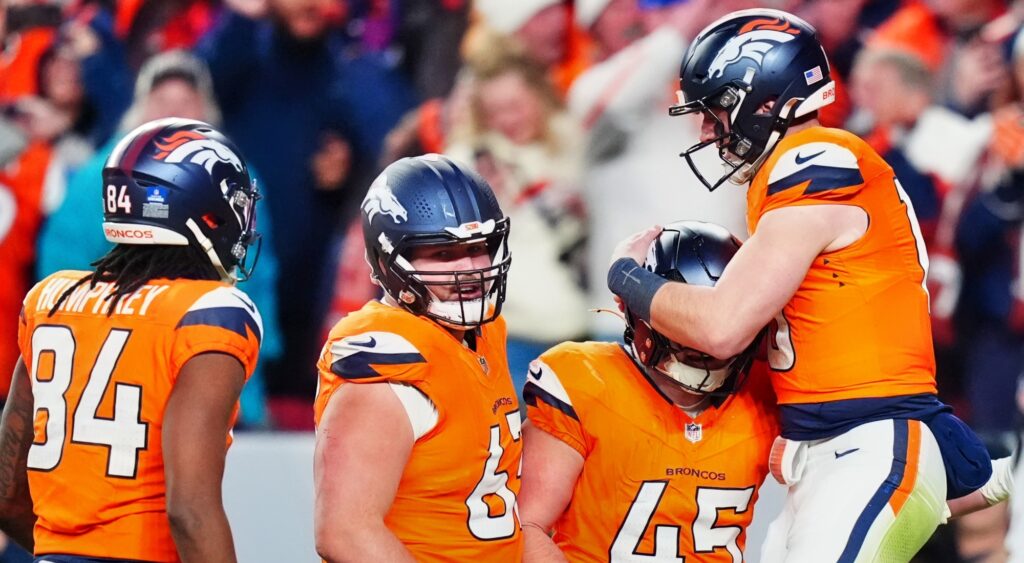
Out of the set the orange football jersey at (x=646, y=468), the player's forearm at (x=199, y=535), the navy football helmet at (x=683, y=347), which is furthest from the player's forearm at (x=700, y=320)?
the player's forearm at (x=199, y=535)

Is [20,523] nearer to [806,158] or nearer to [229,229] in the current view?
[229,229]

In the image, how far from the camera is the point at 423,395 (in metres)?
2.44

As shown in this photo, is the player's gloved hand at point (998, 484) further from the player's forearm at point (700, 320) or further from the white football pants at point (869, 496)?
the player's forearm at point (700, 320)

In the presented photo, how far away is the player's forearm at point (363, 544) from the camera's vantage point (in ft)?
7.64

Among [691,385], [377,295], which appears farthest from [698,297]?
[377,295]

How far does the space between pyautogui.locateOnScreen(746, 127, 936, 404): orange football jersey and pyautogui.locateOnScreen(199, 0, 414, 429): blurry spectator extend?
2.92 metres

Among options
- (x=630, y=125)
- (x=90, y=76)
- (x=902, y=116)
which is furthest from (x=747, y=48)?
(x=90, y=76)

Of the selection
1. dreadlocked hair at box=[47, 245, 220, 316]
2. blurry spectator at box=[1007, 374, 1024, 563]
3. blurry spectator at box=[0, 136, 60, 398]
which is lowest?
blurry spectator at box=[1007, 374, 1024, 563]

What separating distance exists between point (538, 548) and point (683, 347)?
0.53m

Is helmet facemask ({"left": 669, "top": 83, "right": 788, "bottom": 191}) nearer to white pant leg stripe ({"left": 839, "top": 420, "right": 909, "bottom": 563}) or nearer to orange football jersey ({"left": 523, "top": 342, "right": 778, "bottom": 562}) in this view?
orange football jersey ({"left": 523, "top": 342, "right": 778, "bottom": 562})

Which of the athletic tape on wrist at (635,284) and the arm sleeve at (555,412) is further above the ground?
the athletic tape on wrist at (635,284)

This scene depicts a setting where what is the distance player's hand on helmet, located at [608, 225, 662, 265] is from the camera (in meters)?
2.95

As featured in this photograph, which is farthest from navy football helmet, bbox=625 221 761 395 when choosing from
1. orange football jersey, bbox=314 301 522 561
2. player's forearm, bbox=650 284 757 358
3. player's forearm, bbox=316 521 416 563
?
player's forearm, bbox=316 521 416 563

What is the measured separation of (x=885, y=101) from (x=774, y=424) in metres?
2.13
